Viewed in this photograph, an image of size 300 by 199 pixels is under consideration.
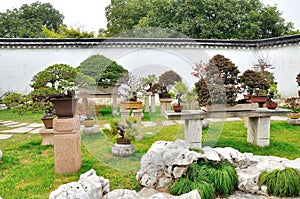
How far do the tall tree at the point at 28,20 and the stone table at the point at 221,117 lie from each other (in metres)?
12.6

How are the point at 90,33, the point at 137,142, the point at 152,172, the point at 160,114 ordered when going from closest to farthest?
the point at 152,172, the point at 137,142, the point at 160,114, the point at 90,33

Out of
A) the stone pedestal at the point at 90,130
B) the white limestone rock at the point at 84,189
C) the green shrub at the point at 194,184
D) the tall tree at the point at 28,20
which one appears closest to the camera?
the white limestone rock at the point at 84,189

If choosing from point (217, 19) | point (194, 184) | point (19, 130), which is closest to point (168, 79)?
point (19, 130)

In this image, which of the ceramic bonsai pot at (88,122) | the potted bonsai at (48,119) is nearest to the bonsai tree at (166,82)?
the ceramic bonsai pot at (88,122)

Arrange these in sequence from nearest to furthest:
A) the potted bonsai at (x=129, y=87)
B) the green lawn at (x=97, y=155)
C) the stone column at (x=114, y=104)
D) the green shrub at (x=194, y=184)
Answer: the green shrub at (x=194, y=184), the green lawn at (x=97, y=155), the potted bonsai at (x=129, y=87), the stone column at (x=114, y=104)

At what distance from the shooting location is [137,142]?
440 cm

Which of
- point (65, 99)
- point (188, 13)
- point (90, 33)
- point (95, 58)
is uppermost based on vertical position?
point (188, 13)

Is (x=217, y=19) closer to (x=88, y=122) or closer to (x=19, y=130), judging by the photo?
(x=88, y=122)

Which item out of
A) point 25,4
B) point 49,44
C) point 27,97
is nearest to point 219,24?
point 49,44

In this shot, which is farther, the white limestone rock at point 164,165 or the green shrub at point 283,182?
the white limestone rock at point 164,165

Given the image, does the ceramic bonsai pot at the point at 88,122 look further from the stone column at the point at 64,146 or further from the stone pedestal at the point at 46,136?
the stone column at the point at 64,146

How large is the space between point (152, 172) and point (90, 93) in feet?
8.10

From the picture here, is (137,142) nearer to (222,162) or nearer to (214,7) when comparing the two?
(222,162)

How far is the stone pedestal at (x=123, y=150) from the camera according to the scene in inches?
143
